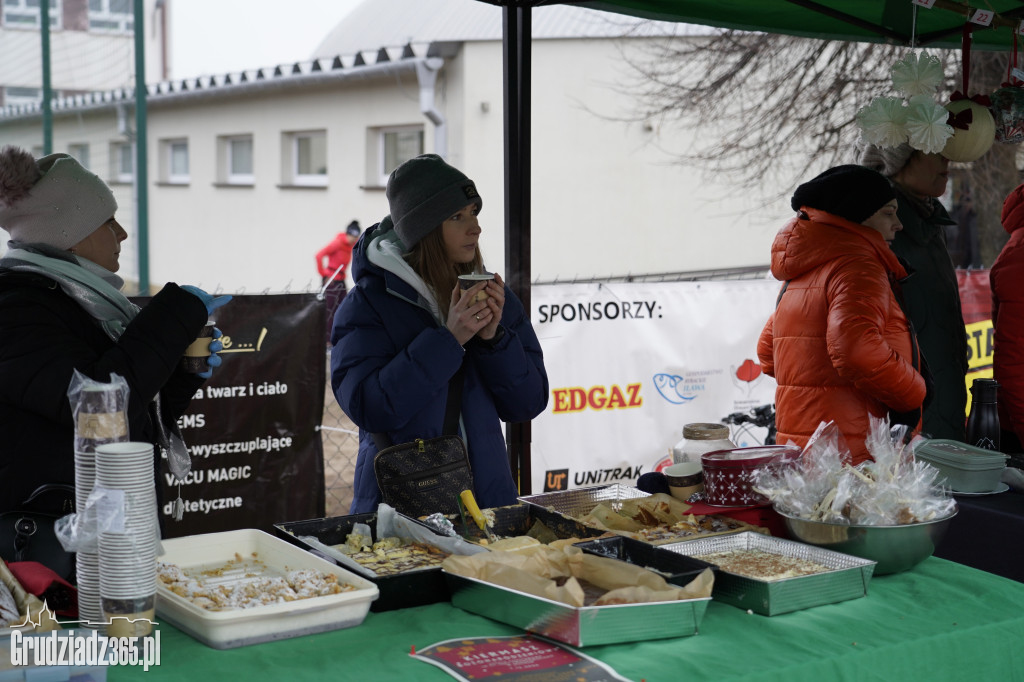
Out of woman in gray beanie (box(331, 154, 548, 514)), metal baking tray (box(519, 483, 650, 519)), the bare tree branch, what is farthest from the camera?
the bare tree branch

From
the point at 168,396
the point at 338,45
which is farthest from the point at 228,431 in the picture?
the point at 338,45

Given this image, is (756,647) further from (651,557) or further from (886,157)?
(886,157)

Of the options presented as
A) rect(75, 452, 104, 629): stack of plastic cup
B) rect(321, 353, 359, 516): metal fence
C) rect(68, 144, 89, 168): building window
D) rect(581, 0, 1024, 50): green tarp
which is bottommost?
rect(321, 353, 359, 516): metal fence

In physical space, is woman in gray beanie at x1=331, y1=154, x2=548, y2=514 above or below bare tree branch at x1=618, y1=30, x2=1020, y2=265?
below

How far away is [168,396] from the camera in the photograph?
2.50 metres

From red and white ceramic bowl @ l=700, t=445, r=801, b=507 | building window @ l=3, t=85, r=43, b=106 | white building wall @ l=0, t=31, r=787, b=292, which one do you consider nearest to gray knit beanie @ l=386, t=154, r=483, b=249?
red and white ceramic bowl @ l=700, t=445, r=801, b=507

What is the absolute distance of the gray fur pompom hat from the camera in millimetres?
2324

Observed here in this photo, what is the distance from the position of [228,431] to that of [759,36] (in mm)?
7398

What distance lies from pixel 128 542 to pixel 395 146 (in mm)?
14239

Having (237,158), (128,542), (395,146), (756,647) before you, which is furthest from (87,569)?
(237,158)

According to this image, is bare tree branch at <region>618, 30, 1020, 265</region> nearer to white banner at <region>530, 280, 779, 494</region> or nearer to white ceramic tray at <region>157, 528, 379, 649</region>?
white banner at <region>530, 280, 779, 494</region>

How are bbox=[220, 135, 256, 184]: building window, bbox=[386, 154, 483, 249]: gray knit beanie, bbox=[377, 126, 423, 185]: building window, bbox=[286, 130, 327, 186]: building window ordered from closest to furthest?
bbox=[386, 154, 483, 249]: gray knit beanie
bbox=[377, 126, 423, 185]: building window
bbox=[286, 130, 327, 186]: building window
bbox=[220, 135, 256, 184]: building window

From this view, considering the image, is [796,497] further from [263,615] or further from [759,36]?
[759,36]

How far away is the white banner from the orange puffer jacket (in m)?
1.79
